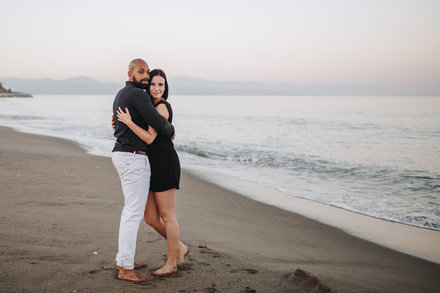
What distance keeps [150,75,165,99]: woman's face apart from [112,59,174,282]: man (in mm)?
171

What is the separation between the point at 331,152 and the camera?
59.3ft

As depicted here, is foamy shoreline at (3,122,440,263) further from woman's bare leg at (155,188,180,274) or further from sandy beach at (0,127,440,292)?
woman's bare leg at (155,188,180,274)

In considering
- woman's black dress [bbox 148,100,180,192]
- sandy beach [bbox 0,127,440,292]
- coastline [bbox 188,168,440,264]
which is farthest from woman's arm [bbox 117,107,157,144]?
coastline [bbox 188,168,440,264]

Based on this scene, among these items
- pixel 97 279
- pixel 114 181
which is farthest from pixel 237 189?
pixel 97 279

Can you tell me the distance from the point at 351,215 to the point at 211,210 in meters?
3.07

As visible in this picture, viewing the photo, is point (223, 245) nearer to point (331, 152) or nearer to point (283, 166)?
point (283, 166)

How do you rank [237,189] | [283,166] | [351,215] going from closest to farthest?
[351,215] → [237,189] → [283,166]

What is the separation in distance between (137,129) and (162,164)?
465mm

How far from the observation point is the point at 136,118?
3406mm

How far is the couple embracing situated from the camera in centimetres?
336

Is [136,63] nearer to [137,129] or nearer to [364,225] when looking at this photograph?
[137,129]

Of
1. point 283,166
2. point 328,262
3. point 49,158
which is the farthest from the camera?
point 283,166

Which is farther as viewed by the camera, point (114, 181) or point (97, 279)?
point (114, 181)

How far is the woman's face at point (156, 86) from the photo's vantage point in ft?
11.9
